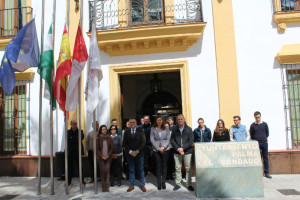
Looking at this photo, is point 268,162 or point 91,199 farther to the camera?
point 268,162

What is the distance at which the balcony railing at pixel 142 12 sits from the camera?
863cm

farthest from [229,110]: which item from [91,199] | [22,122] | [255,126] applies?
[22,122]

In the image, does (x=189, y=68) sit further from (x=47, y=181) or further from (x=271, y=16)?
(x=47, y=181)

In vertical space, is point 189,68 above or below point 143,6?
below

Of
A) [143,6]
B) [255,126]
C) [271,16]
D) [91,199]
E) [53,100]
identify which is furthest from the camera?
[143,6]

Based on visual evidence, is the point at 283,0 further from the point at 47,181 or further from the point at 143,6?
the point at 47,181

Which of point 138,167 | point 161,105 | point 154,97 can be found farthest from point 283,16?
point 154,97

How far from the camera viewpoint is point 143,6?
8906mm

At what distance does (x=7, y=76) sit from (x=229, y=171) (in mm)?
5364

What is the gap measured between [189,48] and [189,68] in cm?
63

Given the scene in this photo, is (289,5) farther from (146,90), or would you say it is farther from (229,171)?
(146,90)

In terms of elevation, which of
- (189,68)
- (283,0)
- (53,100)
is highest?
(283,0)

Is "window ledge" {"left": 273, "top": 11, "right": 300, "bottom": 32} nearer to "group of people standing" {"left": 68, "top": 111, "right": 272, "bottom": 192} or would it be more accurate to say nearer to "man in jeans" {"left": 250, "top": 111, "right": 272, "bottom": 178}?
"man in jeans" {"left": 250, "top": 111, "right": 272, "bottom": 178}

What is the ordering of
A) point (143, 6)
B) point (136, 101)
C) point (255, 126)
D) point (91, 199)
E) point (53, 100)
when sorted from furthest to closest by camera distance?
point (136, 101) → point (143, 6) → point (255, 126) → point (53, 100) → point (91, 199)
